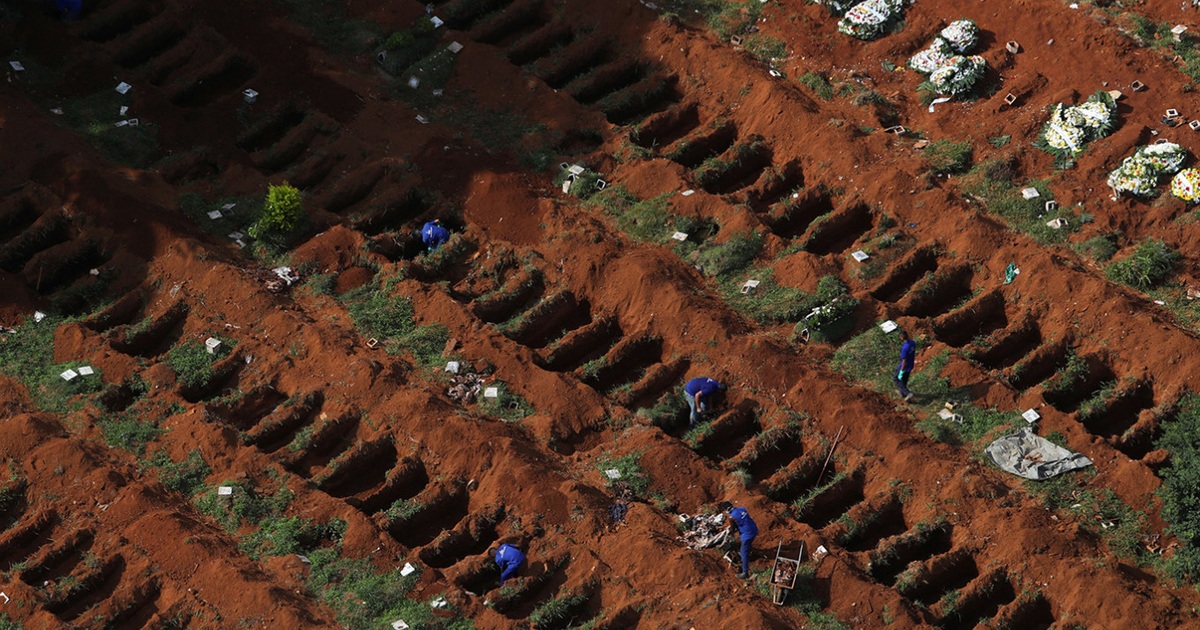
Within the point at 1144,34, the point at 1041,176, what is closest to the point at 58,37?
the point at 1041,176

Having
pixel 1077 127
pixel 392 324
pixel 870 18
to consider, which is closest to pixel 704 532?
pixel 392 324

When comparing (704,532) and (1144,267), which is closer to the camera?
(704,532)

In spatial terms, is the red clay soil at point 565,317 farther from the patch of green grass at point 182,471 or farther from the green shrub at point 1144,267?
the green shrub at point 1144,267

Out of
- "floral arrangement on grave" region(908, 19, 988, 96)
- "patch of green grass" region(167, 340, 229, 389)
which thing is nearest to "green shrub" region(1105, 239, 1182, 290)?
"floral arrangement on grave" region(908, 19, 988, 96)

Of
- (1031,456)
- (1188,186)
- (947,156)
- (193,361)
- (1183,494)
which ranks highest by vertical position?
(1188,186)

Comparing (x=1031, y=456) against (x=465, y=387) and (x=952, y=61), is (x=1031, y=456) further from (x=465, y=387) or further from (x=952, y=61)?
(x=952, y=61)

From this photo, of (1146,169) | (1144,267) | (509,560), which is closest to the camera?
(509,560)

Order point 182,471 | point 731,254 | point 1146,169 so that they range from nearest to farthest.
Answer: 1. point 182,471
2. point 731,254
3. point 1146,169
